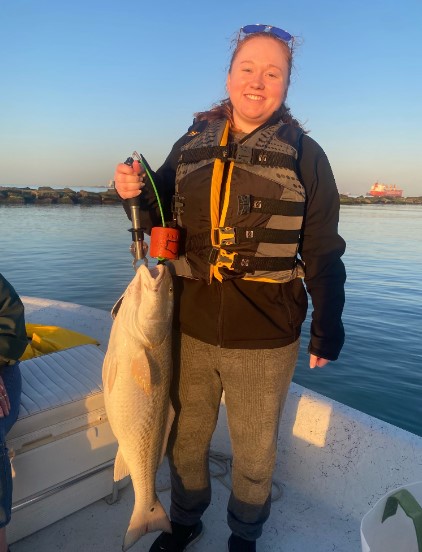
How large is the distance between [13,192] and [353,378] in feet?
218

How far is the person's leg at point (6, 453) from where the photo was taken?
7.96ft

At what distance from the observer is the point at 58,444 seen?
2.92 meters

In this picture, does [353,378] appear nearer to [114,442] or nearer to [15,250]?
[114,442]

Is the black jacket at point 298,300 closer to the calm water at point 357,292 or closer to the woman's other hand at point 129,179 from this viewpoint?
the woman's other hand at point 129,179

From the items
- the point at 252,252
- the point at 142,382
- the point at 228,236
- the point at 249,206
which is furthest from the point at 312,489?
the point at 249,206

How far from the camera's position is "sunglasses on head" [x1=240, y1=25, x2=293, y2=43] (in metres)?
2.64

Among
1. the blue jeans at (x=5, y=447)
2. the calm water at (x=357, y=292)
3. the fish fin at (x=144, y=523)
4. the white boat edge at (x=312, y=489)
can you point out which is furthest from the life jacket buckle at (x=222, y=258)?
the calm water at (x=357, y=292)

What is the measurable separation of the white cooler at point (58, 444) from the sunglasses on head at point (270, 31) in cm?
255

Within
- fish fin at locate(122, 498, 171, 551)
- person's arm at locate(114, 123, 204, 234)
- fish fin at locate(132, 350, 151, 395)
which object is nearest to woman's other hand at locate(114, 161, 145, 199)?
person's arm at locate(114, 123, 204, 234)

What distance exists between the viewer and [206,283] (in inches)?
105

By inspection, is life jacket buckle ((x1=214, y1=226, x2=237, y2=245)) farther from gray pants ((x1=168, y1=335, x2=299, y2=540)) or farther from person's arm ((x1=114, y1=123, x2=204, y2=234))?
gray pants ((x1=168, y1=335, x2=299, y2=540))

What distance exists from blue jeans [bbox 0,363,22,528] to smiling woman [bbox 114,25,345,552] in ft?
3.31

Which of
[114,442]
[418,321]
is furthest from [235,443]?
[418,321]

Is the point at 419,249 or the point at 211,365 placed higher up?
the point at 211,365
